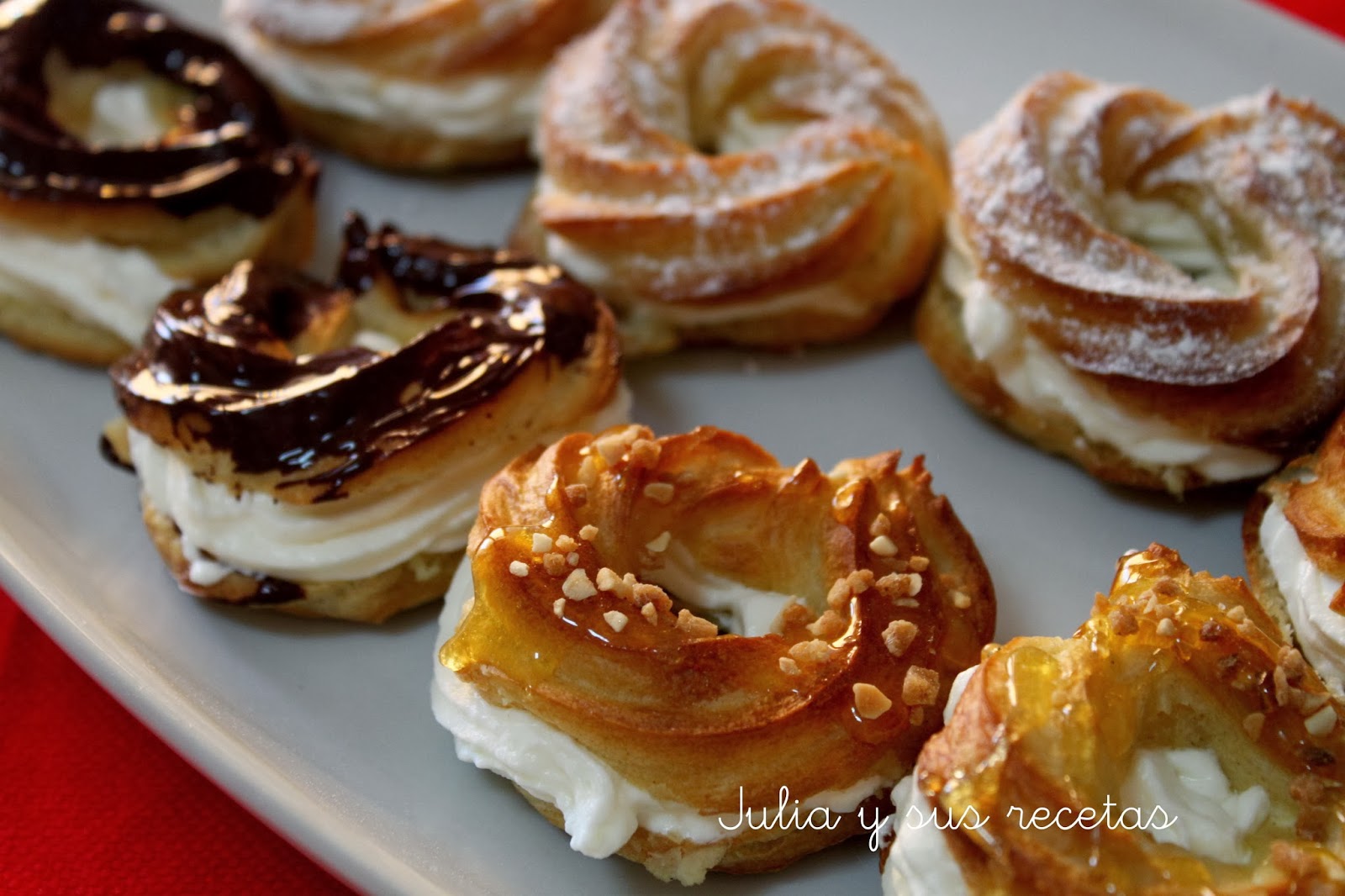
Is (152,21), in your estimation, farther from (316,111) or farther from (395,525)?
(395,525)

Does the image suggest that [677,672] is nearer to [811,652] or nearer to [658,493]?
[811,652]

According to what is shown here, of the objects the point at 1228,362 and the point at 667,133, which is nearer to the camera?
the point at 1228,362

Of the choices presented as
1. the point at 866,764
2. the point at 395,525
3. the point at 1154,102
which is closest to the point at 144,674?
the point at 395,525

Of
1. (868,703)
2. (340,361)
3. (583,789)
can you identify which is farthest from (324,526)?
(868,703)

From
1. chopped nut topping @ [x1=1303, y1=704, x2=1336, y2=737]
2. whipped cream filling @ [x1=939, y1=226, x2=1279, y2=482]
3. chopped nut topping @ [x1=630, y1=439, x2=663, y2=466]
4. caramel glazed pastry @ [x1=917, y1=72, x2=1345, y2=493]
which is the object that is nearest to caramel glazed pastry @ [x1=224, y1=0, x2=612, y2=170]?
caramel glazed pastry @ [x1=917, y1=72, x2=1345, y2=493]

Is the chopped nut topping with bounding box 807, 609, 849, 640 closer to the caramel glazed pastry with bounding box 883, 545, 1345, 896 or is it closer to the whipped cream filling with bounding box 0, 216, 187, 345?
the caramel glazed pastry with bounding box 883, 545, 1345, 896

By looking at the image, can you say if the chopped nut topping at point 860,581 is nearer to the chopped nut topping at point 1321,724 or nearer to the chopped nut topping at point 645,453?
the chopped nut topping at point 645,453

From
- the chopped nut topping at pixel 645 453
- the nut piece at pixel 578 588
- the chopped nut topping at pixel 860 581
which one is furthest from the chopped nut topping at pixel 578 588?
the chopped nut topping at pixel 860 581
